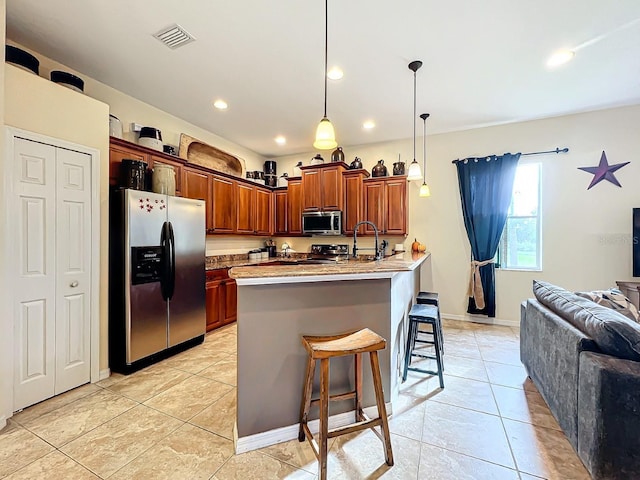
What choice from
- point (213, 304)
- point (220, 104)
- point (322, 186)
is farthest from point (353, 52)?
point (213, 304)

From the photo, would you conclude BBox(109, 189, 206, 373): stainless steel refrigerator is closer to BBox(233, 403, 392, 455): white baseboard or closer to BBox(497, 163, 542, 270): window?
BBox(233, 403, 392, 455): white baseboard

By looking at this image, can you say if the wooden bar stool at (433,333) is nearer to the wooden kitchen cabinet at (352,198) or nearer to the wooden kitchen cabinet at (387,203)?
the wooden kitchen cabinet at (387,203)

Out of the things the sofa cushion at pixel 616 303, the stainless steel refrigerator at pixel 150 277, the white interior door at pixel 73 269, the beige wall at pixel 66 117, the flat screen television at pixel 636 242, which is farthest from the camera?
the flat screen television at pixel 636 242

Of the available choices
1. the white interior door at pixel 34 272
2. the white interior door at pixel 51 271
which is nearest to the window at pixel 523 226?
the white interior door at pixel 51 271

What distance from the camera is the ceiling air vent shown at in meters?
2.26

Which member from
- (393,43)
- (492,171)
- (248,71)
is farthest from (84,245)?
(492,171)

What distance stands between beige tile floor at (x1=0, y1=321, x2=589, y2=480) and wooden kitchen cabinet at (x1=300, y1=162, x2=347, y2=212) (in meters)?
2.93

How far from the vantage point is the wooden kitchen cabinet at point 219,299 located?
3754mm

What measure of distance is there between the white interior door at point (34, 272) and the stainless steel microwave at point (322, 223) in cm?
324

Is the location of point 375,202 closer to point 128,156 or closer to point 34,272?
point 128,156

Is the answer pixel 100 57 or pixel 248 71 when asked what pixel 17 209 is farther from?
pixel 248 71

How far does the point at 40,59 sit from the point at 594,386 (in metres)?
4.85

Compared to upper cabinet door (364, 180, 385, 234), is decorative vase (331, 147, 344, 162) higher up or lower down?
higher up

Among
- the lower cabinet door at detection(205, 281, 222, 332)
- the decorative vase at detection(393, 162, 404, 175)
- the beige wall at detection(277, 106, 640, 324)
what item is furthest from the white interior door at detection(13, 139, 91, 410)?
the beige wall at detection(277, 106, 640, 324)
